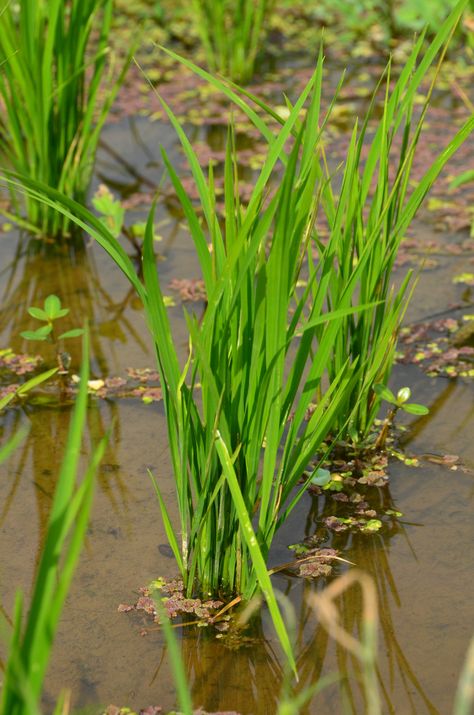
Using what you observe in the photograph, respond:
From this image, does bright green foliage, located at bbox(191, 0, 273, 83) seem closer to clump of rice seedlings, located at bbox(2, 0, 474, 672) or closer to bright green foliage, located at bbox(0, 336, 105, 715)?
clump of rice seedlings, located at bbox(2, 0, 474, 672)

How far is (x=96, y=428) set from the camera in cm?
236

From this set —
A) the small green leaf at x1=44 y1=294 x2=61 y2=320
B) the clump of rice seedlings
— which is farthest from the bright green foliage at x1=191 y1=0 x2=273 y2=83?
the clump of rice seedlings

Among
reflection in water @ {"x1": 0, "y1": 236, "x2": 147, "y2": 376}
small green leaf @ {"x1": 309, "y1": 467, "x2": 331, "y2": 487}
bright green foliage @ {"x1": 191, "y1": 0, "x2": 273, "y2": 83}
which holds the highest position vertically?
bright green foliage @ {"x1": 191, "y1": 0, "x2": 273, "y2": 83}

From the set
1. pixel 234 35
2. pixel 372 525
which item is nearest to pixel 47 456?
pixel 372 525

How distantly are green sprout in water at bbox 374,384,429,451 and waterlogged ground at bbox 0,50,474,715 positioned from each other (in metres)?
0.08

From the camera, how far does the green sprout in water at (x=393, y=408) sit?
210 centimetres

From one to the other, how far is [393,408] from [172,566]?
25.2 inches

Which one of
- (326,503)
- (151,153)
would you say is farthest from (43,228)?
(326,503)

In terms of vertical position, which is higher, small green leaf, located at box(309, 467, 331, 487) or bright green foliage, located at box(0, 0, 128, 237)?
bright green foliage, located at box(0, 0, 128, 237)

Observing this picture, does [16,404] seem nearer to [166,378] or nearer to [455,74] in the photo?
[166,378]

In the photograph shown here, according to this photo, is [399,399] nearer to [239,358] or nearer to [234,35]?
[239,358]

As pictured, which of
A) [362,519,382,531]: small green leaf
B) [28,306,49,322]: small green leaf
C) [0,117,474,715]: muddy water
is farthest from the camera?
[28,306,49,322]: small green leaf

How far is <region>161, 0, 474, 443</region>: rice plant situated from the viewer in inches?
69.4

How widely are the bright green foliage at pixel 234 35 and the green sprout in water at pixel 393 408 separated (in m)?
2.75
